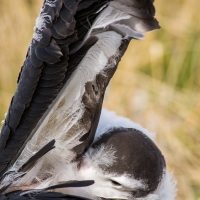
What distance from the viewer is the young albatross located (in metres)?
1.99

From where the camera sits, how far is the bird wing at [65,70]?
1984 millimetres

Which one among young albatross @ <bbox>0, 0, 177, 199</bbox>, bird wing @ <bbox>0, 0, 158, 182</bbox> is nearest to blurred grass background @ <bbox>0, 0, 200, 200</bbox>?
young albatross @ <bbox>0, 0, 177, 199</bbox>

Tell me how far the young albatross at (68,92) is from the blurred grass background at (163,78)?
208 cm

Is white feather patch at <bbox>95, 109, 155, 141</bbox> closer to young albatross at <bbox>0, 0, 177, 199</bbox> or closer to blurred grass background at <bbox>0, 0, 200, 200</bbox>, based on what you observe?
young albatross at <bbox>0, 0, 177, 199</bbox>

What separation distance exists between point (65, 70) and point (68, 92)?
0.14 meters

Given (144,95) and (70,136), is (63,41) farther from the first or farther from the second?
(144,95)

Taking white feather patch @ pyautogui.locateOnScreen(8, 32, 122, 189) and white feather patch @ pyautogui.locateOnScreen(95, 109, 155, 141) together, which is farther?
white feather patch @ pyautogui.locateOnScreen(95, 109, 155, 141)

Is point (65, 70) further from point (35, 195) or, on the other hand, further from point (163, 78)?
point (163, 78)

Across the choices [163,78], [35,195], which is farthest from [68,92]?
[163,78]

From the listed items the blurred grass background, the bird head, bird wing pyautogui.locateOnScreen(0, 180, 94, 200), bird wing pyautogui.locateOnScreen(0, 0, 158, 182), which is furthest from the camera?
the blurred grass background

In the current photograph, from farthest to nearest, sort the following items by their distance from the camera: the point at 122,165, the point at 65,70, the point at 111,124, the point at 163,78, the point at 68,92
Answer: the point at 163,78 → the point at 111,124 → the point at 122,165 → the point at 68,92 → the point at 65,70

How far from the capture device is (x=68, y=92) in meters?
2.17

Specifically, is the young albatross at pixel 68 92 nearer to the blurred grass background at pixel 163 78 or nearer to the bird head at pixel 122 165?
the bird head at pixel 122 165

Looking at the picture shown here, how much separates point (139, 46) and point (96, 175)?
291cm
